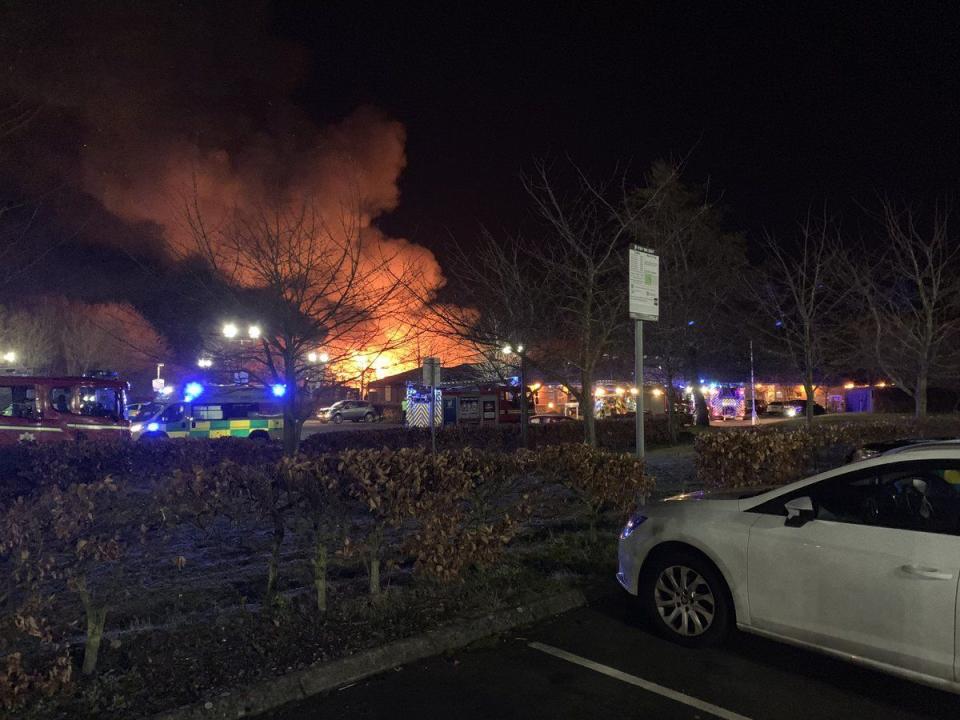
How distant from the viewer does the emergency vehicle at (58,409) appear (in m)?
15.6

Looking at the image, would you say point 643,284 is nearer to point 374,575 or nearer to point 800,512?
point 800,512

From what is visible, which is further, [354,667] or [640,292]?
[640,292]

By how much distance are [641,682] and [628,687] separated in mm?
112

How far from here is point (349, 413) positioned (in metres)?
43.7

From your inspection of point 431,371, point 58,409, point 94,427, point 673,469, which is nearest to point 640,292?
point 431,371

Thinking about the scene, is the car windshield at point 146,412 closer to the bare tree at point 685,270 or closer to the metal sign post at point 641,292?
the bare tree at point 685,270

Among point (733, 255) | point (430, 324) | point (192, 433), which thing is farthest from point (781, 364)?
point (192, 433)

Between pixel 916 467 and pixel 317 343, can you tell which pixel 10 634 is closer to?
pixel 916 467

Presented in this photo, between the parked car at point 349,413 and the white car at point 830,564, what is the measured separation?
39162 mm

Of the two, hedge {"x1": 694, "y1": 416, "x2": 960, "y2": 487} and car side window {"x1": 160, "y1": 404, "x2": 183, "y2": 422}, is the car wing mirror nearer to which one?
hedge {"x1": 694, "y1": 416, "x2": 960, "y2": 487}

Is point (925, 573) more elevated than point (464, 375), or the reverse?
point (464, 375)

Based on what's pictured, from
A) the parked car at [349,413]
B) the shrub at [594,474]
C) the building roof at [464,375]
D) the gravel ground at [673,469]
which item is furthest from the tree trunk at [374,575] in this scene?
the parked car at [349,413]

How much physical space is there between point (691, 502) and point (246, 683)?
3.20 meters

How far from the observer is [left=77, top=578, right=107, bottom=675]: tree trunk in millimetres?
4191
